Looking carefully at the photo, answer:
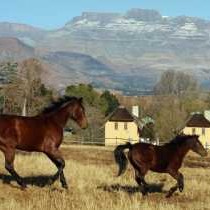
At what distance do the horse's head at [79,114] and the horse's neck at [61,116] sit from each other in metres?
0.21

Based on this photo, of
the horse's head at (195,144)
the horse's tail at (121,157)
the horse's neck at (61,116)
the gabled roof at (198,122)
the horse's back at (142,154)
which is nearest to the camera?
the horse's back at (142,154)

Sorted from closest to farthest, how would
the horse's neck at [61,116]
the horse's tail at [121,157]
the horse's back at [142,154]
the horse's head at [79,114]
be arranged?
the horse's back at [142,154], the horse's tail at [121,157], the horse's neck at [61,116], the horse's head at [79,114]

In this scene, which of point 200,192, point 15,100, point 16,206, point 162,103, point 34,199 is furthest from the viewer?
point 162,103

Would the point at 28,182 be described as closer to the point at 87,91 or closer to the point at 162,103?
the point at 87,91

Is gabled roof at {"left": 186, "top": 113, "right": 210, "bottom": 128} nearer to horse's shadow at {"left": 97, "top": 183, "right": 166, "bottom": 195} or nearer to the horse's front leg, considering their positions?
horse's shadow at {"left": 97, "top": 183, "right": 166, "bottom": 195}

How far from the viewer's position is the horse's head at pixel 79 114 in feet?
53.1

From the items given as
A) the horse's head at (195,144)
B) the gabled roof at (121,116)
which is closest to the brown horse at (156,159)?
A: the horse's head at (195,144)

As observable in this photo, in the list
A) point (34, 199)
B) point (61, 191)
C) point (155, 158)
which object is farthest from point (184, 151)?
point (34, 199)

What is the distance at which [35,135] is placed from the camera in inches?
602

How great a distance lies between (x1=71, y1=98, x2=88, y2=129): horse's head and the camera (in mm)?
16188

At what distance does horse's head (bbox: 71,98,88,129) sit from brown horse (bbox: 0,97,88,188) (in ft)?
0.78

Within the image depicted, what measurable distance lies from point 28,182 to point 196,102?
103m

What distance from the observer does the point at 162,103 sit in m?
118

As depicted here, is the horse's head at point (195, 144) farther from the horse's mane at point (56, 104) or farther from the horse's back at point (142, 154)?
the horse's mane at point (56, 104)
